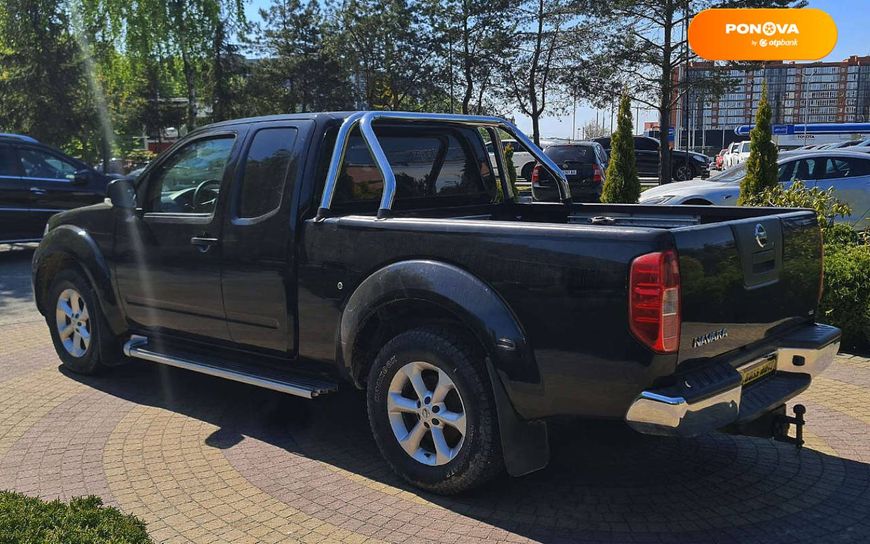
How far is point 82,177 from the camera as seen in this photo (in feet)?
42.0

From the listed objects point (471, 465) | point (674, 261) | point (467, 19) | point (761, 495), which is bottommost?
point (761, 495)

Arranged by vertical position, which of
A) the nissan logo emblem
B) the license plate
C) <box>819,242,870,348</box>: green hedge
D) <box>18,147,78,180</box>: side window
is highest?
<box>18,147,78,180</box>: side window

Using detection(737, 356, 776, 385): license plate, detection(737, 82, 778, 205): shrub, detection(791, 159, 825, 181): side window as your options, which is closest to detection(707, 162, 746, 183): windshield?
detection(791, 159, 825, 181): side window

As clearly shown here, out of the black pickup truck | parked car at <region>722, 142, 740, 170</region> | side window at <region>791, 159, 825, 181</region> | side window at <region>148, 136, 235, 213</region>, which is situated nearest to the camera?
the black pickup truck

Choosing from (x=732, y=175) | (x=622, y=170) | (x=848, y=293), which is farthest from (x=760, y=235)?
(x=732, y=175)

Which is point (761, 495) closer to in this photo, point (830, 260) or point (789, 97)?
point (830, 260)

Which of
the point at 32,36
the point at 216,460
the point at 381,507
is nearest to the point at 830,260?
the point at 381,507

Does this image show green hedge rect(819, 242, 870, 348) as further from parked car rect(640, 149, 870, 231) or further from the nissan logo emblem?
parked car rect(640, 149, 870, 231)

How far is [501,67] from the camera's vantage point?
3294 centimetres

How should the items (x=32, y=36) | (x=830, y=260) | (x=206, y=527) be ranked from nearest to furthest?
(x=206, y=527) → (x=830, y=260) → (x=32, y=36)

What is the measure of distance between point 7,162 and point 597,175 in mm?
13757

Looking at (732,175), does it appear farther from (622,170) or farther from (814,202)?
(814,202)

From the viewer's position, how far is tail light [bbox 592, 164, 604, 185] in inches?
796

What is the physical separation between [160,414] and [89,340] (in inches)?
44.9
